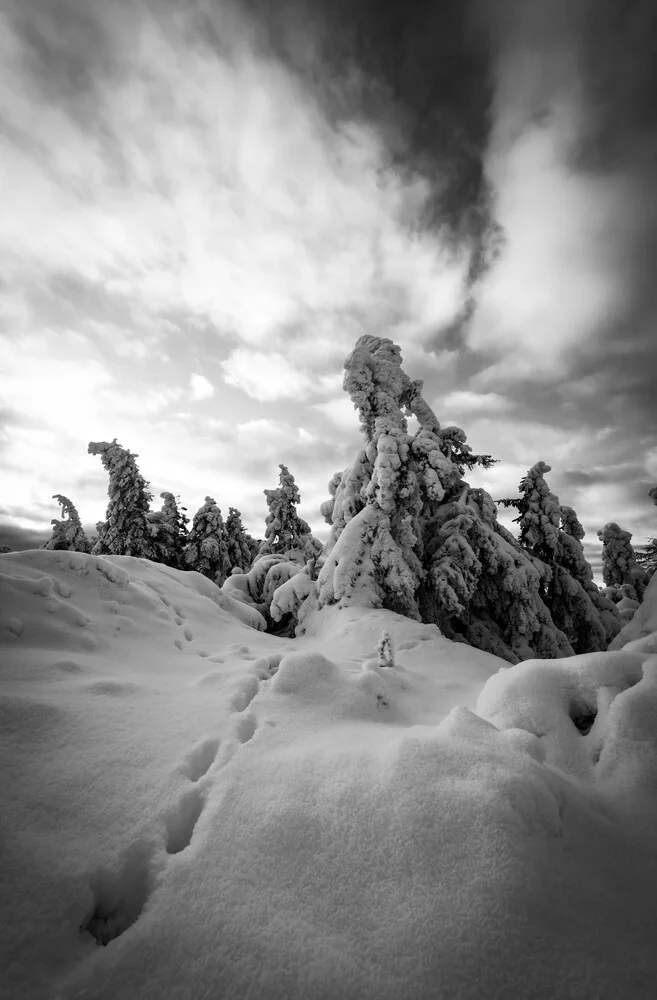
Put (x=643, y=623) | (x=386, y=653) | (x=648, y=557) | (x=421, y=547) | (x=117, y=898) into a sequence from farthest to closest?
1. (x=648, y=557)
2. (x=421, y=547)
3. (x=386, y=653)
4. (x=643, y=623)
5. (x=117, y=898)

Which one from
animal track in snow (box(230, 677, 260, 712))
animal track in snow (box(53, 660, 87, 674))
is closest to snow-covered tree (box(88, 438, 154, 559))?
animal track in snow (box(53, 660, 87, 674))

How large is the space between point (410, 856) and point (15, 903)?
6.58ft

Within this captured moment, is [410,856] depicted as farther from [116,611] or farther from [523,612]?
[523,612]

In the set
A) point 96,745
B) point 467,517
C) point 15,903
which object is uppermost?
point 467,517

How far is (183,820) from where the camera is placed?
2551 mm

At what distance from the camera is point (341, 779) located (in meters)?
2.73

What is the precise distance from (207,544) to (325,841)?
2431 cm

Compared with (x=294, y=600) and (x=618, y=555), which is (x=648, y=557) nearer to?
(x=618, y=555)

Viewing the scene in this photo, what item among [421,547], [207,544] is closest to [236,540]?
[207,544]

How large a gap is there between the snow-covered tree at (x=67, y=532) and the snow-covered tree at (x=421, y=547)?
1007 inches

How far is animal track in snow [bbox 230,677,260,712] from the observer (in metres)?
4.19

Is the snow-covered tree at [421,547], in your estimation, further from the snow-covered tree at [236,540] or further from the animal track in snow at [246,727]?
the snow-covered tree at [236,540]

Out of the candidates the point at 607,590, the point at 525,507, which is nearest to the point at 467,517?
the point at 525,507

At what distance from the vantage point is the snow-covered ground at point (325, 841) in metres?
1.70
